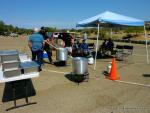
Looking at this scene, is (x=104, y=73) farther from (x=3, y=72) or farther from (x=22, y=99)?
(x=3, y=72)

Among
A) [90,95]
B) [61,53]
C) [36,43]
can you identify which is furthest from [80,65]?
[61,53]

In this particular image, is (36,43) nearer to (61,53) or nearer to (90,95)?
(61,53)

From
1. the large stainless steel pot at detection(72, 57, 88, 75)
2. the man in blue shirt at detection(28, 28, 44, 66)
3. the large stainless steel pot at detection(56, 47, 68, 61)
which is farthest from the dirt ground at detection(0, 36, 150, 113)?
the large stainless steel pot at detection(56, 47, 68, 61)

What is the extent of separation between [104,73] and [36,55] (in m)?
3.18

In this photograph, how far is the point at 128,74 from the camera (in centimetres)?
983

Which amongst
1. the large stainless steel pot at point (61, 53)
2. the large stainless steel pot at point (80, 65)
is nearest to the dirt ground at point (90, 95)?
the large stainless steel pot at point (80, 65)

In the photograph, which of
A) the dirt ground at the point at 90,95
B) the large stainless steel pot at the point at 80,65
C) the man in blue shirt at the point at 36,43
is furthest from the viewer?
the man in blue shirt at the point at 36,43

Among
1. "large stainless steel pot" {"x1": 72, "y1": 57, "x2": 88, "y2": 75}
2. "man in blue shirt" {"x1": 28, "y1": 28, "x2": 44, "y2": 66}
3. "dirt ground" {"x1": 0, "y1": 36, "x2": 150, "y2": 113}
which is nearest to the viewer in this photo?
"dirt ground" {"x1": 0, "y1": 36, "x2": 150, "y2": 113}

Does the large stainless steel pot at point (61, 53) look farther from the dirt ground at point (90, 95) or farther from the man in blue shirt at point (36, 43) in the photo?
the dirt ground at point (90, 95)

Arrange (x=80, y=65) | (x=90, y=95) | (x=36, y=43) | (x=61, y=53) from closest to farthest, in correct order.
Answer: (x=90, y=95) → (x=80, y=65) → (x=36, y=43) → (x=61, y=53)

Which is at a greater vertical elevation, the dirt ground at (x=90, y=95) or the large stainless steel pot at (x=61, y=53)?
the large stainless steel pot at (x=61, y=53)

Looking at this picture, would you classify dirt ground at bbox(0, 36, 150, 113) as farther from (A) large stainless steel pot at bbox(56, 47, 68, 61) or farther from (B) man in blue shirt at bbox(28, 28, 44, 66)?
(A) large stainless steel pot at bbox(56, 47, 68, 61)

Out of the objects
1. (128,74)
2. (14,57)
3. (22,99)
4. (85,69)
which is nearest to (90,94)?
(85,69)

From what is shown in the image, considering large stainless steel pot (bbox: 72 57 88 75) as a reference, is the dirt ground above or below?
below
